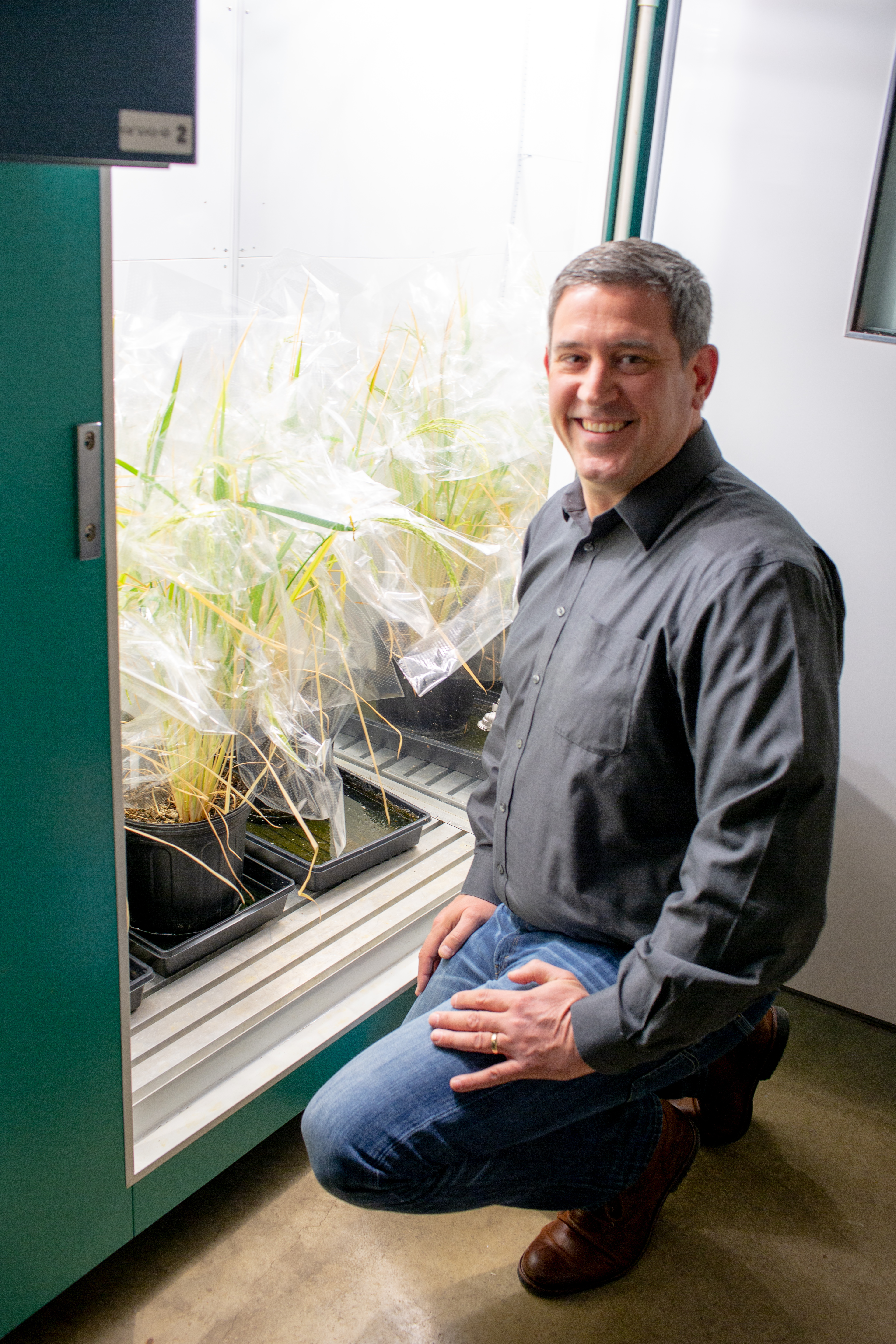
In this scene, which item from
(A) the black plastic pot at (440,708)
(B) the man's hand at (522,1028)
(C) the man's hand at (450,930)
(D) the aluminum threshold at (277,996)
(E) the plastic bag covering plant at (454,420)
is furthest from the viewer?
(A) the black plastic pot at (440,708)

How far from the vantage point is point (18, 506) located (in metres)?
0.98

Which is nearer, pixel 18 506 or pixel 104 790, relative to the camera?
pixel 18 506

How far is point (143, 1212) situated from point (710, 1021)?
2.63ft

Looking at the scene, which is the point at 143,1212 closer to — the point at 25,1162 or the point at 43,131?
the point at 25,1162

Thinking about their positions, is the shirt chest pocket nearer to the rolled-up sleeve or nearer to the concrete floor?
the rolled-up sleeve

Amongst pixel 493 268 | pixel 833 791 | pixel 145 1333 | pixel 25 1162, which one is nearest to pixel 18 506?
pixel 25 1162

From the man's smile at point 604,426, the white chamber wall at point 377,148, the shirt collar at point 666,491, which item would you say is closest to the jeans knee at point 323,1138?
the shirt collar at point 666,491

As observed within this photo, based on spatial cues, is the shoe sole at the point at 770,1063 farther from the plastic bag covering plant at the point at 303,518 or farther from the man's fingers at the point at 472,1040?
the plastic bag covering plant at the point at 303,518

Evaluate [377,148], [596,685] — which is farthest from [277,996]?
[377,148]

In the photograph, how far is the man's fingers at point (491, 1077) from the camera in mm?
1206

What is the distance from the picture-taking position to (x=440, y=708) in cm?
220

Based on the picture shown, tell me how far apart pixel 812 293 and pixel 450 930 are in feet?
4.01

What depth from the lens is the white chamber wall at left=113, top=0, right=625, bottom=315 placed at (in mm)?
1894

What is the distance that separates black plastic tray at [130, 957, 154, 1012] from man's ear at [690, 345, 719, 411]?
110 cm
